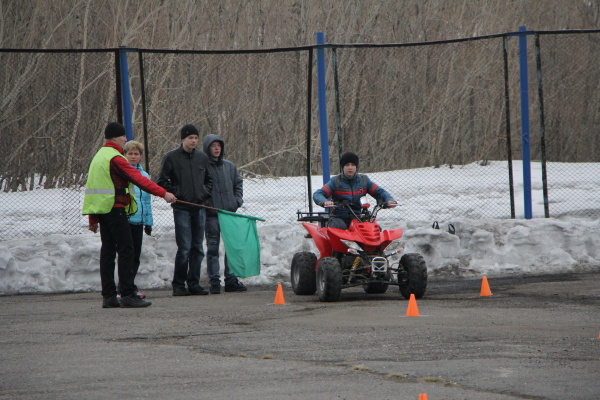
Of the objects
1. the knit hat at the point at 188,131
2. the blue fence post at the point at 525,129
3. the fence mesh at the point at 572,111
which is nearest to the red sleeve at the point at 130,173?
the knit hat at the point at 188,131

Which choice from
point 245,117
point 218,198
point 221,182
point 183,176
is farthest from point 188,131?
point 245,117

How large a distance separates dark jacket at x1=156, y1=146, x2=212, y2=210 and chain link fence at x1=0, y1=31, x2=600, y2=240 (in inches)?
105

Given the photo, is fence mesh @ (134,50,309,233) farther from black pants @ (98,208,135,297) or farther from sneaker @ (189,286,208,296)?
black pants @ (98,208,135,297)

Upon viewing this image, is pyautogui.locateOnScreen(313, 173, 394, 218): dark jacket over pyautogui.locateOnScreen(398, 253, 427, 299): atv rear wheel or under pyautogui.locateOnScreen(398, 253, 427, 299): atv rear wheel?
over

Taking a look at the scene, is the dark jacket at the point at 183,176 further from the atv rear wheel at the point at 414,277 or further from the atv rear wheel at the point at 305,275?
the atv rear wheel at the point at 414,277

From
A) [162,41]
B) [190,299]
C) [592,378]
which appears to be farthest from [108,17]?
[592,378]

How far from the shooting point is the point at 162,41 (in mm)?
22688

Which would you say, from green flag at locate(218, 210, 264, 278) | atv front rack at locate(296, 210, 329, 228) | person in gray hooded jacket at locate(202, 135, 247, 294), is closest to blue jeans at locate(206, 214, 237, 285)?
person in gray hooded jacket at locate(202, 135, 247, 294)

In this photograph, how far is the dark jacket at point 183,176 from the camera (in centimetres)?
1303

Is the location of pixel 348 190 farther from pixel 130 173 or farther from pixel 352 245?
pixel 130 173

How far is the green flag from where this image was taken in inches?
513

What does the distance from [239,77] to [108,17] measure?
604 centimetres

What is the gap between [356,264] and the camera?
39.3ft

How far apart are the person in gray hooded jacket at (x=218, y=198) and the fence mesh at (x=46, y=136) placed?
3340 mm
